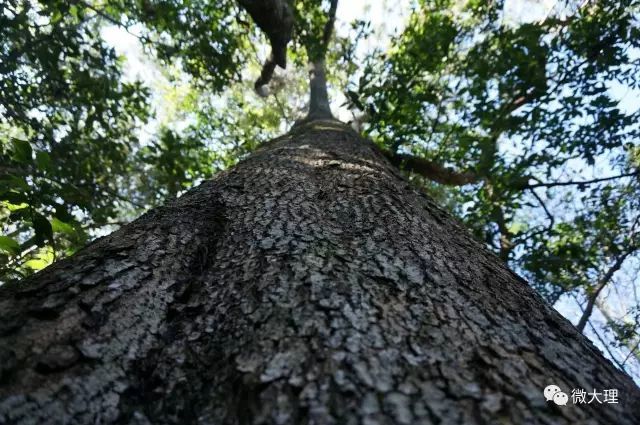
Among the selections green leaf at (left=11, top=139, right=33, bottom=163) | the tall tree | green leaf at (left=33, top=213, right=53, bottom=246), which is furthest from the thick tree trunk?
green leaf at (left=11, top=139, right=33, bottom=163)

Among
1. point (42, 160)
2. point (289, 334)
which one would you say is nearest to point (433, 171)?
point (42, 160)

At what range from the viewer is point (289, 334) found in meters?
0.87

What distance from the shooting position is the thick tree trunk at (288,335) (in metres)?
0.72

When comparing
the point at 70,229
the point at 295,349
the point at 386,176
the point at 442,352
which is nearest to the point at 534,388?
the point at 442,352

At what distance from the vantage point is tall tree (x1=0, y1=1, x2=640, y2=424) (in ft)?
2.36

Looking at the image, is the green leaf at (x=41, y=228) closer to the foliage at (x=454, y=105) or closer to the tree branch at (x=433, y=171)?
the foliage at (x=454, y=105)

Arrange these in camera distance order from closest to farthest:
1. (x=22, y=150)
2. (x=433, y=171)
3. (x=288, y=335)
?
1. (x=288, y=335)
2. (x=22, y=150)
3. (x=433, y=171)

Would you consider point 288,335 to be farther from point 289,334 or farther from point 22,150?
point 22,150

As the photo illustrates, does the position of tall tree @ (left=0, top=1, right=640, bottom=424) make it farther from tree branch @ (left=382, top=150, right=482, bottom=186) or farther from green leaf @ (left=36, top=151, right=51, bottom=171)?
tree branch @ (left=382, top=150, right=482, bottom=186)

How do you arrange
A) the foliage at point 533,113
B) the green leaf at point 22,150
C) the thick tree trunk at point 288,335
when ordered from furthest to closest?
the foliage at point 533,113 → the green leaf at point 22,150 → the thick tree trunk at point 288,335

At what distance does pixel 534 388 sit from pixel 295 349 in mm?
494

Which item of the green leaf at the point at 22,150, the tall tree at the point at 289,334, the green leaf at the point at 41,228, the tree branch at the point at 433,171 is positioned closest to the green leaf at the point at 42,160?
the green leaf at the point at 22,150

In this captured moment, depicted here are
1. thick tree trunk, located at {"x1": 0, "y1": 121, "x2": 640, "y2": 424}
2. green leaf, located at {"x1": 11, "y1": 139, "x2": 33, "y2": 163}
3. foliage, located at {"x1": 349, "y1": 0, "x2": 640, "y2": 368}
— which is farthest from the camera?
foliage, located at {"x1": 349, "y1": 0, "x2": 640, "y2": 368}

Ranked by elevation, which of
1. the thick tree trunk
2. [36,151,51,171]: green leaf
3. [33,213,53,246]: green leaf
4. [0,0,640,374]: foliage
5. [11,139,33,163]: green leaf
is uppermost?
[0,0,640,374]: foliage
